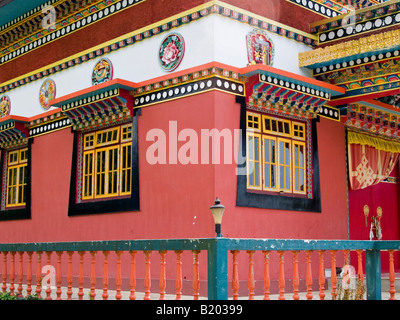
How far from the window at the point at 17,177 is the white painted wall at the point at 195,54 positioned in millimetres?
1969

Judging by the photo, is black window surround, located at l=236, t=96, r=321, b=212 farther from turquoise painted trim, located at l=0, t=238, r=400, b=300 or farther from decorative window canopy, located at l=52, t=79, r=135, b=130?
turquoise painted trim, located at l=0, t=238, r=400, b=300

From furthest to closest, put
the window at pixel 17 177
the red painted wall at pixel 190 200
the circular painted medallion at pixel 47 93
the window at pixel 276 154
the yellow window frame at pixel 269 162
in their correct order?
the window at pixel 17 177
the circular painted medallion at pixel 47 93
the yellow window frame at pixel 269 162
the window at pixel 276 154
the red painted wall at pixel 190 200

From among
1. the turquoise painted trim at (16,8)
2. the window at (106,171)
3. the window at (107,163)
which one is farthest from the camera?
the turquoise painted trim at (16,8)

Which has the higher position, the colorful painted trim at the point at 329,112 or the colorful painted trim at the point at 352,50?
the colorful painted trim at the point at 352,50

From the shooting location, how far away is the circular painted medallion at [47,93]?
463 inches

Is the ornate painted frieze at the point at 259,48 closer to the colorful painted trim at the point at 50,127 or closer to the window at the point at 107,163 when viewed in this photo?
the window at the point at 107,163

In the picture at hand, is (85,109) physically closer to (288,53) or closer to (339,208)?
(288,53)

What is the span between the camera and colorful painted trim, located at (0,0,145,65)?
10.5m

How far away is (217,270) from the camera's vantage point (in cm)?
495

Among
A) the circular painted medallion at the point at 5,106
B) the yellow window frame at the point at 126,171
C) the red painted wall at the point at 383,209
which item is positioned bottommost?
the red painted wall at the point at 383,209

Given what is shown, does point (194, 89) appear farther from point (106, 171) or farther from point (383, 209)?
point (383, 209)

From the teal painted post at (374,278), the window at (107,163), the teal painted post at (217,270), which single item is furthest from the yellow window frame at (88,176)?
the teal painted post at (217,270)

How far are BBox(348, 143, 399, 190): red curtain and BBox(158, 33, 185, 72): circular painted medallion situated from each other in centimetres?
374
